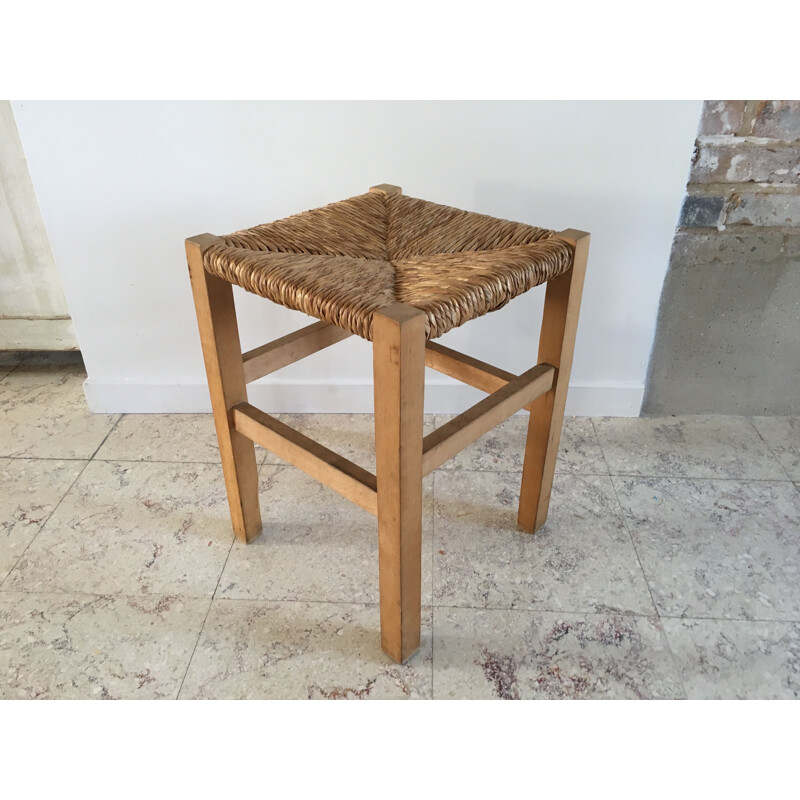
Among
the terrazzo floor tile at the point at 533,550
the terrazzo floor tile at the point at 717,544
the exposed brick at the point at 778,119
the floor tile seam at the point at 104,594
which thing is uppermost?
the exposed brick at the point at 778,119

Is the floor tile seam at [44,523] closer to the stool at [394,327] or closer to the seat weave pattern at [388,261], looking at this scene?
the stool at [394,327]

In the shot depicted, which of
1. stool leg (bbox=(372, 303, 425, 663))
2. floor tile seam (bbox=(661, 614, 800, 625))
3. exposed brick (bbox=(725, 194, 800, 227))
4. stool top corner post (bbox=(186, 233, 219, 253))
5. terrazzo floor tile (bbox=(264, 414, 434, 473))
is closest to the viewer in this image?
stool leg (bbox=(372, 303, 425, 663))

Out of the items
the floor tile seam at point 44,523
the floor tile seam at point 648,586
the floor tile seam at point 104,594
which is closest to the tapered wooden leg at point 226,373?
the floor tile seam at point 104,594

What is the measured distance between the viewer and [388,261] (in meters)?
0.88

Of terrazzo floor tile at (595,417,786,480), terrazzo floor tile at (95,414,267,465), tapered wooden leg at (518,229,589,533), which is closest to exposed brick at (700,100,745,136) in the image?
tapered wooden leg at (518,229,589,533)

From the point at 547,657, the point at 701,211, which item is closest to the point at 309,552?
the point at 547,657

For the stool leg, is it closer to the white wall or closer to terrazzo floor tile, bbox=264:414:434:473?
terrazzo floor tile, bbox=264:414:434:473

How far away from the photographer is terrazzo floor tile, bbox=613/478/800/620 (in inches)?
38.8

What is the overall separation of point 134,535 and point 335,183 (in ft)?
2.33

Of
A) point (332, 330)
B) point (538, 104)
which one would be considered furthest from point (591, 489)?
point (538, 104)

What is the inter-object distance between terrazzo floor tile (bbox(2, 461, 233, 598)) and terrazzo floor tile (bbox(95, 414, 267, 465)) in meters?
0.03

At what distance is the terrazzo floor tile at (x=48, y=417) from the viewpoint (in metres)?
1.33

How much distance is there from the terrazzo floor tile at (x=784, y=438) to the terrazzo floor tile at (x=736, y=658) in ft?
1.35

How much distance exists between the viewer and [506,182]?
1.19 meters
